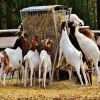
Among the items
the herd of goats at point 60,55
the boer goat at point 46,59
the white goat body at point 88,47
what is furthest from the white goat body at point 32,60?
the white goat body at point 88,47

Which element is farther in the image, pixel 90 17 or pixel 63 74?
pixel 90 17

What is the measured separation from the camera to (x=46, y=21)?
45.8 feet

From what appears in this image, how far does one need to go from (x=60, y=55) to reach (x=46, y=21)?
0.92 metres

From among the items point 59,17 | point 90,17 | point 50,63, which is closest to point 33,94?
point 50,63

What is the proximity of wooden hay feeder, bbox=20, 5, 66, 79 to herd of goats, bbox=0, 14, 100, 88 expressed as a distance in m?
0.19

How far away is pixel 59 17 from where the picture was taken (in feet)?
46.5

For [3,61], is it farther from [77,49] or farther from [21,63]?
[77,49]

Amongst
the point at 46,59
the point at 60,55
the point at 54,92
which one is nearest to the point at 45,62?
the point at 46,59

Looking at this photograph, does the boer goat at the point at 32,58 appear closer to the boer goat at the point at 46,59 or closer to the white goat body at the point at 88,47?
the boer goat at the point at 46,59

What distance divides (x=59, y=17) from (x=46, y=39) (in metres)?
0.71

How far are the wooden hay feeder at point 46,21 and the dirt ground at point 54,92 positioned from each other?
809 millimetres

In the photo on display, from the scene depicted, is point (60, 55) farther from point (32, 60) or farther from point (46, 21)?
point (46, 21)

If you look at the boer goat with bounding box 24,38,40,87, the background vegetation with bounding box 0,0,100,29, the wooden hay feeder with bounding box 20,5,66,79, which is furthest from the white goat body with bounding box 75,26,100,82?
the background vegetation with bounding box 0,0,100,29

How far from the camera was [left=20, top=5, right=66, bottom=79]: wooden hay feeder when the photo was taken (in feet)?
45.7
